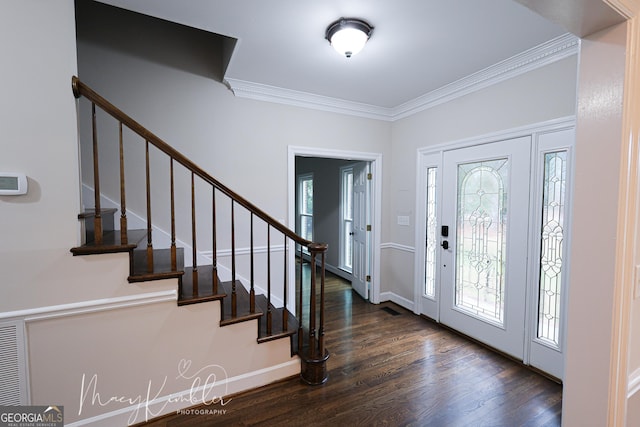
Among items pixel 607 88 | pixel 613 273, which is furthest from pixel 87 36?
pixel 613 273

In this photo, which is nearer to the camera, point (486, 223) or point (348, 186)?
point (486, 223)

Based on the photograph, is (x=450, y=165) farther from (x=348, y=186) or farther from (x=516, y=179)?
(x=348, y=186)

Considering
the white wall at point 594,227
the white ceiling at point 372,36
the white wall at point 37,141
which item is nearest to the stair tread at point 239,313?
the white wall at point 37,141

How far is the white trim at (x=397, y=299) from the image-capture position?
11.9ft

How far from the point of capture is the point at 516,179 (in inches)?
97.3

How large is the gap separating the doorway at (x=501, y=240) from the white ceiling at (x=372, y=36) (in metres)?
0.76

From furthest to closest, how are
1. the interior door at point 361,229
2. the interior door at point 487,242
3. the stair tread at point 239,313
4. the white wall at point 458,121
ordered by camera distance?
1. the interior door at point 361,229
2. the interior door at point 487,242
3. the white wall at point 458,121
4. the stair tread at point 239,313

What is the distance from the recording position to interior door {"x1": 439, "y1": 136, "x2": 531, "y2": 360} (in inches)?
97.4

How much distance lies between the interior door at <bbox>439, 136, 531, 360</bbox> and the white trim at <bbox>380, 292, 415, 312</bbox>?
50 centimetres

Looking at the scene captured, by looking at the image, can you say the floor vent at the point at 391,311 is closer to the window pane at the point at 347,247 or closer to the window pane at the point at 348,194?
A: the window pane at the point at 347,247

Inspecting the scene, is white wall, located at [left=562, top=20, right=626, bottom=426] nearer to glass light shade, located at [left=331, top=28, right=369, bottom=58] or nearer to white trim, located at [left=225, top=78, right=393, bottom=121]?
glass light shade, located at [left=331, top=28, right=369, bottom=58]

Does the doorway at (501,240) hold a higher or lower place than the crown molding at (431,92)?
lower

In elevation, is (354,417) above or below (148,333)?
Answer: below

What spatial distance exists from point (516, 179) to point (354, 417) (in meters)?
2.28
